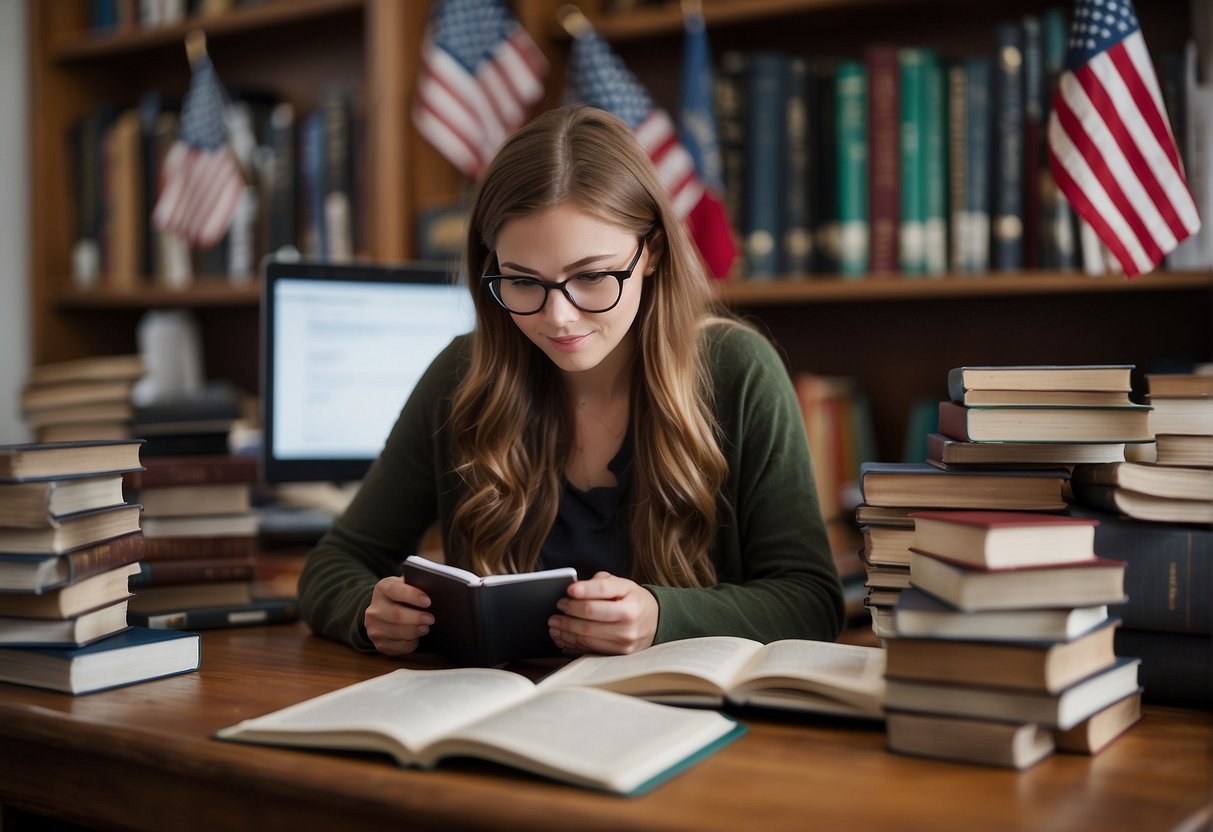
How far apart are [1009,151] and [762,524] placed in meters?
0.93

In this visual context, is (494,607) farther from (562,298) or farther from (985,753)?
(985,753)

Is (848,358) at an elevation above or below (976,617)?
above

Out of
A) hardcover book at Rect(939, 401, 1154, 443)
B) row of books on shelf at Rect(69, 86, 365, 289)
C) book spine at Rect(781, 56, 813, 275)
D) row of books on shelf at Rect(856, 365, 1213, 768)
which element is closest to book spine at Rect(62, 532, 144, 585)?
row of books on shelf at Rect(856, 365, 1213, 768)

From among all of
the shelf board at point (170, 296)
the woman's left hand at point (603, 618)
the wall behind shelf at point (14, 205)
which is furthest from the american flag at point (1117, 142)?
the wall behind shelf at point (14, 205)

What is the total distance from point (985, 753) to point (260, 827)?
0.56 metres

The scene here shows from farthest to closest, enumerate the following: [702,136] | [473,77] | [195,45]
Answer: [195,45]
[473,77]
[702,136]

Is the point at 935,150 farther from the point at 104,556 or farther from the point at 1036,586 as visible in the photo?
the point at 104,556

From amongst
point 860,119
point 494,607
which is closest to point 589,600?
point 494,607

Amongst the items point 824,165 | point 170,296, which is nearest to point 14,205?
point 170,296

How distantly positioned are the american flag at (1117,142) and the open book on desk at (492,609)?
0.94 metres

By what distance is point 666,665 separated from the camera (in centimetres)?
98

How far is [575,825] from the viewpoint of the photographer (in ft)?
2.42

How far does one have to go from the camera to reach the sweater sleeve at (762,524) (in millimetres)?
1194

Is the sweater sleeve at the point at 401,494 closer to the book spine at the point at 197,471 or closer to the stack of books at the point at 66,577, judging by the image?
the book spine at the point at 197,471
